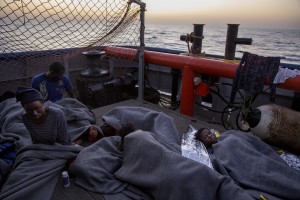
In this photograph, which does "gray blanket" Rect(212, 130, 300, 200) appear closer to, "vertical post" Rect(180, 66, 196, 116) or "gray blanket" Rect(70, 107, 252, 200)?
"gray blanket" Rect(70, 107, 252, 200)

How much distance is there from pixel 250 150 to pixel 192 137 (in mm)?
647

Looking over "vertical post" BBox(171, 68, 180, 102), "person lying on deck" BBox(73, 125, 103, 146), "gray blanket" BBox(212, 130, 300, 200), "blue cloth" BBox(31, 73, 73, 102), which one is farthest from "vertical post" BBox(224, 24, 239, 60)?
"blue cloth" BBox(31, 73, 73, 102)

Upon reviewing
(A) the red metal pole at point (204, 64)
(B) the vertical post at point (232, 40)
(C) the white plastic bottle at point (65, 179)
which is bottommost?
(C) the white plastic bottle at point (65, 179)

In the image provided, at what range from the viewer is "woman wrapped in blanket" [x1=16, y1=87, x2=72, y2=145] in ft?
5.94

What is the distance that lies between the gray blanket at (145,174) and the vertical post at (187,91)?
1178mm

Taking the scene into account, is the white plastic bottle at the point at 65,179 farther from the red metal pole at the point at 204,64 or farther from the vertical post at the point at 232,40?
the vertical post at the point at 232,40

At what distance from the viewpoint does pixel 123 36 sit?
12.0 feet

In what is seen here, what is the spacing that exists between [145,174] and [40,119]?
100 cm

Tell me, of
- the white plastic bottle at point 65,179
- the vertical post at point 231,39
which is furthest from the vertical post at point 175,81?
the white plastic bottle at point 65,179

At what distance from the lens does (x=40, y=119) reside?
6.37ft

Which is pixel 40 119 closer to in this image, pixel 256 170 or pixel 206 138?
pixel 206 138

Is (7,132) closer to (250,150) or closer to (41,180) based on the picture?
(41,180)

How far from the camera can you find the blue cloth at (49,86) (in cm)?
331

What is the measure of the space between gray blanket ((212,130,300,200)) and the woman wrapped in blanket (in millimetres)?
1421
